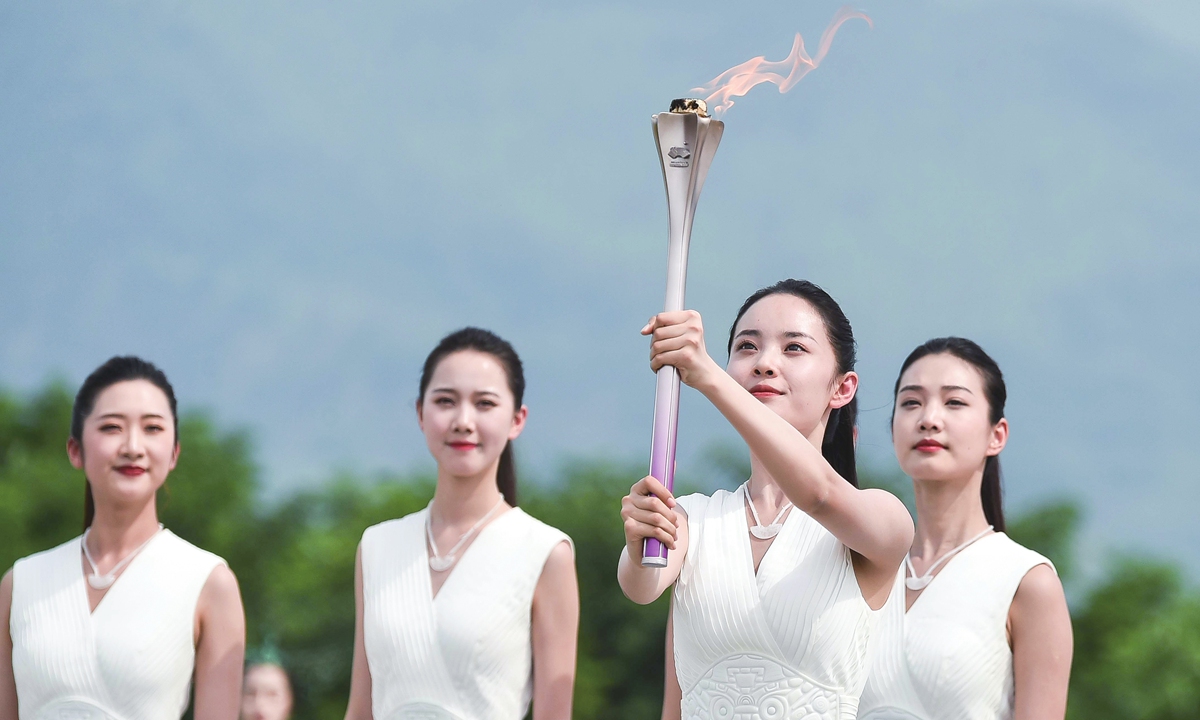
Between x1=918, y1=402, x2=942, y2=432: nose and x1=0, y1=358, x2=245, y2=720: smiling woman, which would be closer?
x1=918, y1=402, x2=942, y2=432: nose

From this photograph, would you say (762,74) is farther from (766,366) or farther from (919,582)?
(919,582)

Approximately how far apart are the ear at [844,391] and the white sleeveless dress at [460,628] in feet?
5.17

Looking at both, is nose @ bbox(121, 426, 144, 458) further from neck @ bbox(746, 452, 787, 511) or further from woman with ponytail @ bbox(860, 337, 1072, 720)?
woman with ponytail @ bbox(860, 337, 1072, 720)

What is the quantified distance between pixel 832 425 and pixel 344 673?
14.8 metres

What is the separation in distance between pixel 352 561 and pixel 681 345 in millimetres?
15807

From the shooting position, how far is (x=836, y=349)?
4551 millimetres

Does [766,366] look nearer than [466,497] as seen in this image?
Yes

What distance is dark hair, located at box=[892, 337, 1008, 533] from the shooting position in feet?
19.2

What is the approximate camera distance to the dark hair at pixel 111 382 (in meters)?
6.09

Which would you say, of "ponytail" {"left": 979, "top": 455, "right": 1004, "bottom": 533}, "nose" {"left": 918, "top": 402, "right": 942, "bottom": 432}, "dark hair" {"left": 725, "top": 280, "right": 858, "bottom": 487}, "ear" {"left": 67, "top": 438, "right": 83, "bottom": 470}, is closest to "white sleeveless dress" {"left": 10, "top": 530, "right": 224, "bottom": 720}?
"ear" {"left": 67, "top": 438, "right": 83, "bottom": 470}

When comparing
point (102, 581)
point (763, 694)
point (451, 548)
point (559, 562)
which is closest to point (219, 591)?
point (102, 581)

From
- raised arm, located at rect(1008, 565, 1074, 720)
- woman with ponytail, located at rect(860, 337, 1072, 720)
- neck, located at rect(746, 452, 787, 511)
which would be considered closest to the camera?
neck, located at rect(746, 452, 787, 511)

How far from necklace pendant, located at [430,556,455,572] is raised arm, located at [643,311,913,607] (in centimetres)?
221

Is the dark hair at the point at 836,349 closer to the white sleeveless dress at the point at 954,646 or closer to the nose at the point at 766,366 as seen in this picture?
the nose at the point at 766,366
